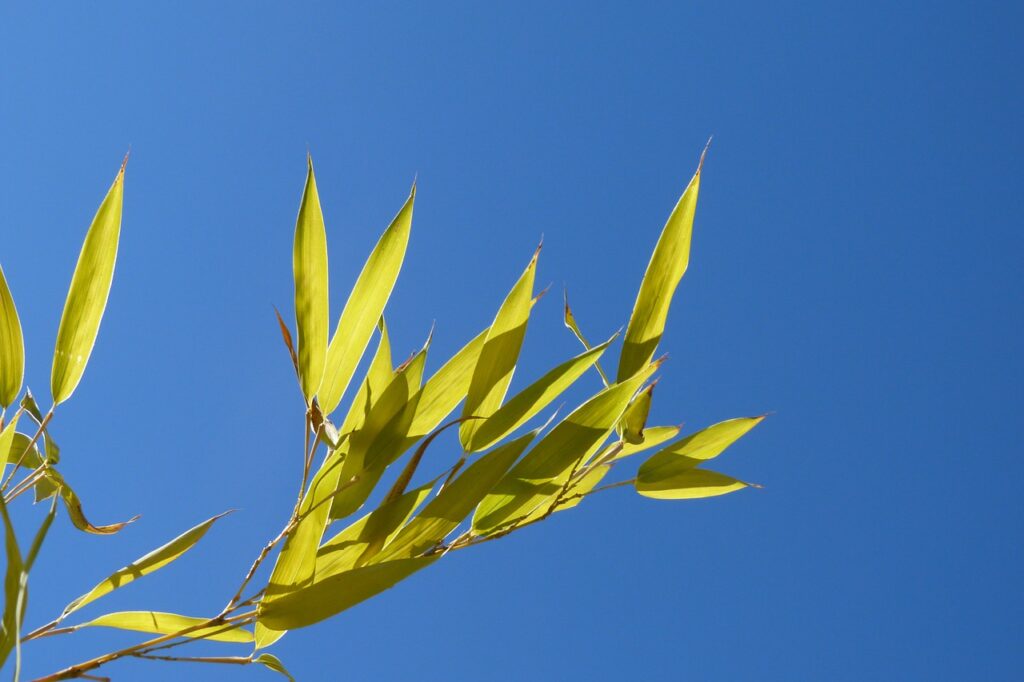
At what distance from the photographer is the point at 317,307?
84cm

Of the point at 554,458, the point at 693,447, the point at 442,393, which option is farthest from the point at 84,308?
the point at 693,447

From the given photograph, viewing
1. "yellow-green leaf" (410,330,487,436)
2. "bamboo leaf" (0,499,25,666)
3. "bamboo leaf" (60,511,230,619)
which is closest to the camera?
"bamboo leaf" (0,499,25,666)

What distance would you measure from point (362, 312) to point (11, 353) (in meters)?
0.34

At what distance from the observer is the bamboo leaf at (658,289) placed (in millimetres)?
840

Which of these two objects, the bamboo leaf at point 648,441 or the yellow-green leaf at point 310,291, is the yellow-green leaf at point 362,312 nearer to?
the yellow-green leaf at point 310,291

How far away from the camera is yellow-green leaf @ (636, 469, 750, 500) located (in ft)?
2.92

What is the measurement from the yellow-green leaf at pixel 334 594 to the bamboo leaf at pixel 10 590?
20 centimetres

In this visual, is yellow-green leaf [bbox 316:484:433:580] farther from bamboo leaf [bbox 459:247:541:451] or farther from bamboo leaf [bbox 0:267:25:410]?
bamboo leaf [bbox 0:267:25:410]

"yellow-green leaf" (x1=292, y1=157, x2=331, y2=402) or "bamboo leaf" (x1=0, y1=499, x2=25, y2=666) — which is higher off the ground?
"yellow-green leaf" (x1=292, y1=157, x2=331, y2=402)

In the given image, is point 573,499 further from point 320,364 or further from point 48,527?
point 48,527

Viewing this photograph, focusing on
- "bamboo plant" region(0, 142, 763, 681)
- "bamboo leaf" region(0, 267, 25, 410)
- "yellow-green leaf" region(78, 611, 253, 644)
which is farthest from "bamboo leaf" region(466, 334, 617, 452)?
"bamboo leaf" region(0, 267, 25, 410)

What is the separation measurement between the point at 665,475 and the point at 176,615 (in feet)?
1.65

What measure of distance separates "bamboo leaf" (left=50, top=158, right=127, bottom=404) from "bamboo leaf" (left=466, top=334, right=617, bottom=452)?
0.39 m

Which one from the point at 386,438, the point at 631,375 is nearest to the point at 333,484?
the point at 386,438
